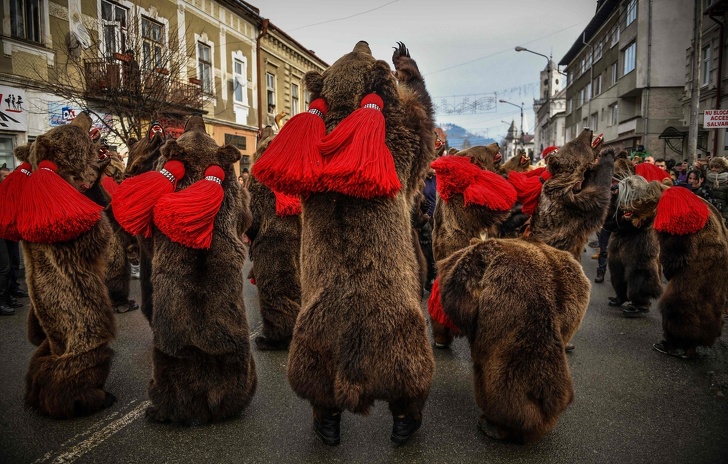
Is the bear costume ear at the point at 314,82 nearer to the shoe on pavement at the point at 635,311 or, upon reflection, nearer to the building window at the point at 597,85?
the shoe on pavement at the point at 635,311

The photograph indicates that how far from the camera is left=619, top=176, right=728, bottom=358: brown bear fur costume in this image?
4.12 metres

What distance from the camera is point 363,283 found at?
8.23 ft

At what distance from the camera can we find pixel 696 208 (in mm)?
4168

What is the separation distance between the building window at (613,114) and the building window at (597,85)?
3475 mm

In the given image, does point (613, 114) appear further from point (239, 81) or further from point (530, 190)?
point (530, 190)

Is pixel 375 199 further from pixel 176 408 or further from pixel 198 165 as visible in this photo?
pixel 176 408

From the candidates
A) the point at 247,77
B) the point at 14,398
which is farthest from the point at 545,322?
the point at 247,77

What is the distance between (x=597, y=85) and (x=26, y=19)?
1348 inches

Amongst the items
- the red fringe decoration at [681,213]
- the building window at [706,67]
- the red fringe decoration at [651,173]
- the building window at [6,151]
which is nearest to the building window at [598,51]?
the building window at [706,67]

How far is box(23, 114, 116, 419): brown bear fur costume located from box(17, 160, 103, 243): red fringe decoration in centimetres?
12

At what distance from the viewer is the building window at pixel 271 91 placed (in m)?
22.9

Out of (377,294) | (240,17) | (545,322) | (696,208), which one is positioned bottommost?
(545,322)

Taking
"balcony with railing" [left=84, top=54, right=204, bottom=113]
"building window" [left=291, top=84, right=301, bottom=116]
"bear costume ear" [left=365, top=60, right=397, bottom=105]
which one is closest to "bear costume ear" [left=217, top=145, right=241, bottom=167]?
"bear costume ear" [left=365, top=60, right=397, bottom=105]

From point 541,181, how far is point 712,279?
1.79 metres
